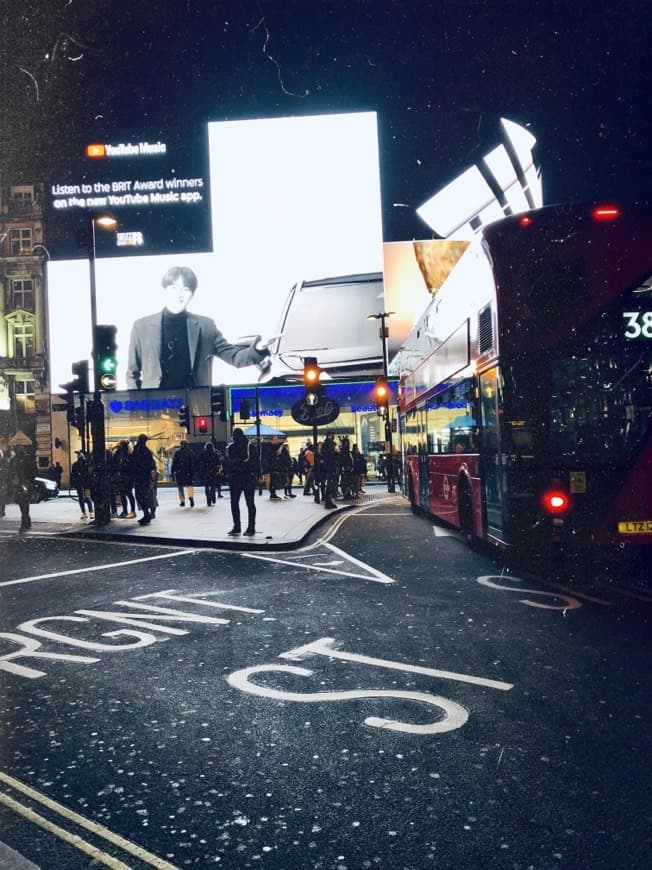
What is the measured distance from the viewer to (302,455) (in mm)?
31094

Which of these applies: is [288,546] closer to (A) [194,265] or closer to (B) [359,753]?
(B) [359,753]

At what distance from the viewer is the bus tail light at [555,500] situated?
7688mm

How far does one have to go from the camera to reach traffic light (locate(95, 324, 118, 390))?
15.5 meters

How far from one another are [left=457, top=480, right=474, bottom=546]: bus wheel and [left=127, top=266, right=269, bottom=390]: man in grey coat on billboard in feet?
105

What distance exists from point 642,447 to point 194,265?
39339 mm

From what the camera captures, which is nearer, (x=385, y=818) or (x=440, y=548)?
(x=385, y=818)

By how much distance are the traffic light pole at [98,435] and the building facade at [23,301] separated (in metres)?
36.3

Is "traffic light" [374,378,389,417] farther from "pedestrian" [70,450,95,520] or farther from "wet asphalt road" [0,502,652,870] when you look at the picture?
"wet asphalt road" [0,502,652,870]

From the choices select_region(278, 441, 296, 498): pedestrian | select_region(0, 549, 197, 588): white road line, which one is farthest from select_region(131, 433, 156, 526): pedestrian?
select_region(278, 441, 296, 498): pedestrian

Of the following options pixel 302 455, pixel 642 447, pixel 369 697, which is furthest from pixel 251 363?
pixel 369 697

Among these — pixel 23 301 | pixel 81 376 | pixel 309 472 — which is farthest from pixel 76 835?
pixel 23 301

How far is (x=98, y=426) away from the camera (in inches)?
628

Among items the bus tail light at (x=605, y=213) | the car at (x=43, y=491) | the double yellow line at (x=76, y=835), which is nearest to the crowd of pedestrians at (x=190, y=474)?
the car at (x=43, y=491)

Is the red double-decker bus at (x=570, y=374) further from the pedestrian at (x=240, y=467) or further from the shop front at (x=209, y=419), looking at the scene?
the shop front at (x=209, y=419)
